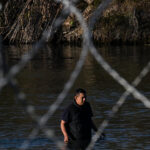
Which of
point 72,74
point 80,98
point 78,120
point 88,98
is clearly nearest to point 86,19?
point 88,98

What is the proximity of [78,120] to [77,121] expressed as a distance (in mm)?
23

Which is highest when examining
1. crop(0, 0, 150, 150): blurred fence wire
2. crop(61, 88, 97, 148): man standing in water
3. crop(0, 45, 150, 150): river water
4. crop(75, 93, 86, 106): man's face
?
crop(0, 0, 150, 150): blurred fence wire

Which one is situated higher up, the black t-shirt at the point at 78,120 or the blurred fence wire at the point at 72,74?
the blurred fence wire at the point at 72,74

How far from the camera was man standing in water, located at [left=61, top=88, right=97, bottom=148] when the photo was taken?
9.66 metres

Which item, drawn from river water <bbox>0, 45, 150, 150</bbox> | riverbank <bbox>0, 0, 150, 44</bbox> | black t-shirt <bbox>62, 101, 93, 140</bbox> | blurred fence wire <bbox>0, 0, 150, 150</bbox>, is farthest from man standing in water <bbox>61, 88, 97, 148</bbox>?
riverbank <bbox>0, 0, 150, 44</bbox>

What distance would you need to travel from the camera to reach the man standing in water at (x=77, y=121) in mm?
9664

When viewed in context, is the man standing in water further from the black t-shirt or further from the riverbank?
the riverbank

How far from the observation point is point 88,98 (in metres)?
16.0

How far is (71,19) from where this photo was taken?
39781 millimetres

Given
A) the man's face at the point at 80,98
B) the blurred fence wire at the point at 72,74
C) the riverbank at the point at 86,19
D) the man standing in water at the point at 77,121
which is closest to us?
the blurred fence wire at the point at 72,74

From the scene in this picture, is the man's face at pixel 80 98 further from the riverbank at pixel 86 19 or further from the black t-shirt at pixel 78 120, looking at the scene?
the riverbank at pixel 86 19

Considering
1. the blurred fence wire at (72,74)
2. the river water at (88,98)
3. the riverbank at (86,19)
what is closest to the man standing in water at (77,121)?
the river water at (88,98)

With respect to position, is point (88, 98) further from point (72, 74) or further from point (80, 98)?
point (72, 74)

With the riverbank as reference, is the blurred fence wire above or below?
above
